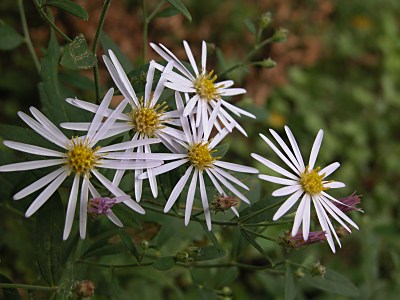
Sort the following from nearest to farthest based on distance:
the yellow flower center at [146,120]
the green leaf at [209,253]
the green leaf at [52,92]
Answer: the yellow flower center at [146,120] → the green leaf at [209,253] → the green leaf at [52,92]

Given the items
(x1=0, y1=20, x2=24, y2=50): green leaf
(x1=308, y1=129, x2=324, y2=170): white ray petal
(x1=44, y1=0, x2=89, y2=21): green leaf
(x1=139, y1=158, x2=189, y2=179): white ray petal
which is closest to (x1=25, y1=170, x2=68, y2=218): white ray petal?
(x1=139, y1=158, x2=189, y2=179): white ray petal

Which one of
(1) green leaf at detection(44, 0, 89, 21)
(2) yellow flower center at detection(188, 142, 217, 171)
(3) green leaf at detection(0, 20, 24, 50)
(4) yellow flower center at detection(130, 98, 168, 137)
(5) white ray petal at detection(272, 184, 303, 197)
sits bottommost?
(5) white ray petal at detection(272, 184, 303, 197)

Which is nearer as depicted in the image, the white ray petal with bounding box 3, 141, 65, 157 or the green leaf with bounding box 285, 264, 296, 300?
the white ray petal with bounding box 3, 141, 65, 157

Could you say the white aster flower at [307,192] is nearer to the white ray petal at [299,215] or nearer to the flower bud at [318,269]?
the white ray petal at [299,215]

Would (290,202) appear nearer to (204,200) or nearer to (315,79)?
(204,200)

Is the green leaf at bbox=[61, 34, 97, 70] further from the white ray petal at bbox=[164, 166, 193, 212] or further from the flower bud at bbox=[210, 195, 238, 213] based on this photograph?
the flower bud at bbox=[210, 195, 238, 213]

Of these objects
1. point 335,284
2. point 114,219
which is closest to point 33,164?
point 114,219

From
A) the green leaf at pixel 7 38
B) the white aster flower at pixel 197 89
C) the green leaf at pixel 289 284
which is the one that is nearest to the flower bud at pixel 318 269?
the green leaf at pixel 289 284
